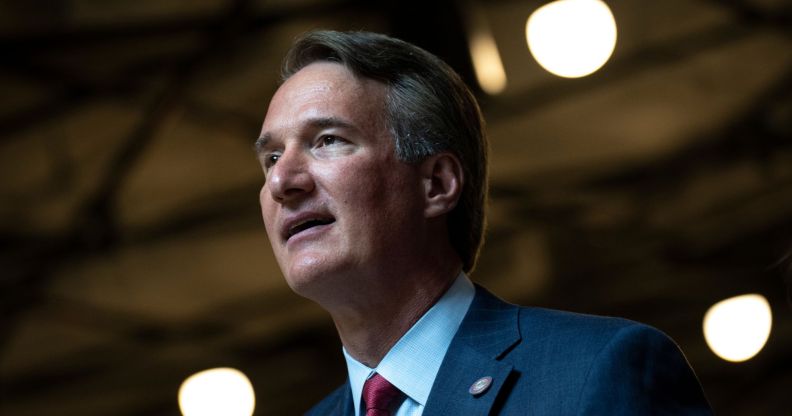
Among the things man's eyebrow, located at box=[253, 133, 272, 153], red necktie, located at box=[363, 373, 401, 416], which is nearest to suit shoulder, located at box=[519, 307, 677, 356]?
red necktie, located at box=[363, 373, 401, 416]

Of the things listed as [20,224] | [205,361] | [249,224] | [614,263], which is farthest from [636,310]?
[20,224]

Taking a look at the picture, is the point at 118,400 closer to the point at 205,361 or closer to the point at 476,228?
the point at 205,361

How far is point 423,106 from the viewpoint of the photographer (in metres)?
2.45

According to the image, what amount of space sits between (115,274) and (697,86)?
156 inches

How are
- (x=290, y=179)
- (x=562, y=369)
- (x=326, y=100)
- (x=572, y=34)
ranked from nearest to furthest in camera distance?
(x=562, y=369), (x=290, y=179), (x=326, y=100), (x=572, y=34)

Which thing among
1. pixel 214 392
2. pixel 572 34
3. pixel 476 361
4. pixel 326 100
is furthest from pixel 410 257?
pixel 214 392

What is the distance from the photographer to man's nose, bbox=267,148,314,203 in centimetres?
231

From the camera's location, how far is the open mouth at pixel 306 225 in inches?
90.6

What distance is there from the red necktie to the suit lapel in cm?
10

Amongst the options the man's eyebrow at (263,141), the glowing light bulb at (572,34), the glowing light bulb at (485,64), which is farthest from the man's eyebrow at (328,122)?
the glowing light bulb at (572,34)

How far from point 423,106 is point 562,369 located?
0.64m

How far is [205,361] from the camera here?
10266 mm

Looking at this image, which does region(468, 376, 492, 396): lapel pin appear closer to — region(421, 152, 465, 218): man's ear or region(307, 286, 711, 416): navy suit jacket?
region(307, 286, 711, 416): navy suit jacket

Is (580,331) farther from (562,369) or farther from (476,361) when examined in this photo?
(476,361)
